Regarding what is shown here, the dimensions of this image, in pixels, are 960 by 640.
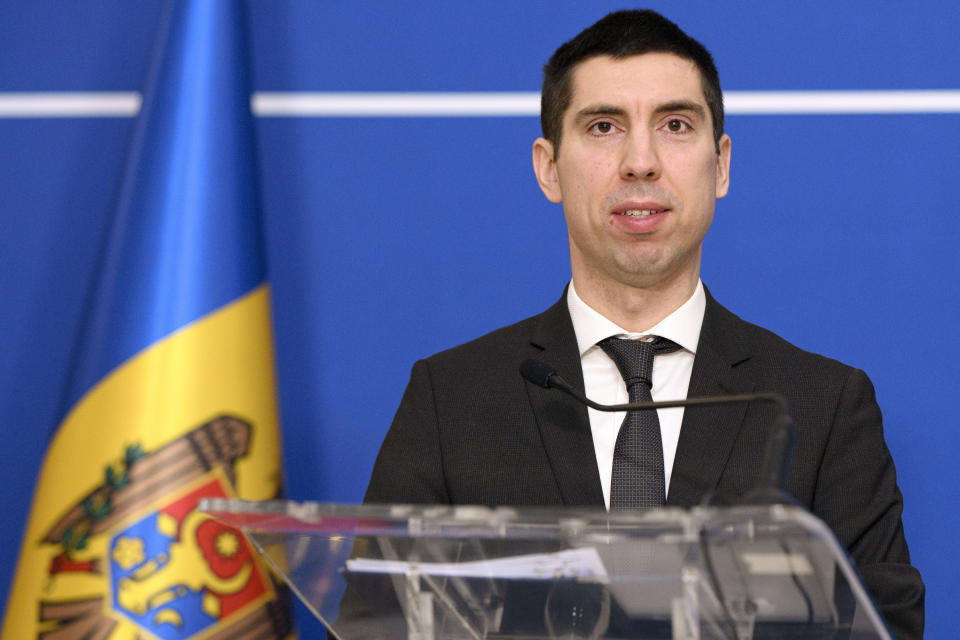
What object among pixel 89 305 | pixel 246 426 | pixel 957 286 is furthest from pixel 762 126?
pixel 89 305

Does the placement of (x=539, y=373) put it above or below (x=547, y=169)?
below

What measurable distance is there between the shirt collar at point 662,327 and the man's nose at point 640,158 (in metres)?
0.24

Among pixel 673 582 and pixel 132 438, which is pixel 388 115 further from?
pixel 673 582

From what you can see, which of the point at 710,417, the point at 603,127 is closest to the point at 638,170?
the point at 603,127

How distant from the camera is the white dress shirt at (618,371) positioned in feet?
5.70

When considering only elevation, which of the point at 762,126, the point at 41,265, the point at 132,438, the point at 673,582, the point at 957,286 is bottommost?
the point at 673,582

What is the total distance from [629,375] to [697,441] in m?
0.15

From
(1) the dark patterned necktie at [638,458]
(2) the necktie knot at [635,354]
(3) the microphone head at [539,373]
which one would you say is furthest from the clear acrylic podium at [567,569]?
(2) the necktie knot at [635,354]

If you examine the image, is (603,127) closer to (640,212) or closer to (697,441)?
(640,212)

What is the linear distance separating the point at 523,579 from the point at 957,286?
1761mm

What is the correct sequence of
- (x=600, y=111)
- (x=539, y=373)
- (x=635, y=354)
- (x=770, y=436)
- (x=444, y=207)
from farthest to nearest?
(x=444, y=207) → (x=600, y=111) → (x=635, y=354) → (x=539, y=373) → (x=770, y=436)

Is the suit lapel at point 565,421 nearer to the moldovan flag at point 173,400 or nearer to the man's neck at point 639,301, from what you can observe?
the man's neck at point 639,301

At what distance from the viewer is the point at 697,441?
5.46 feet

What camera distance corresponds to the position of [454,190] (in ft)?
8.41
